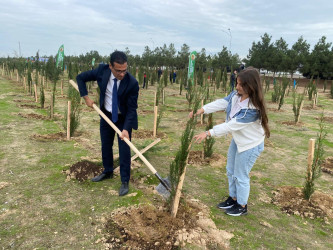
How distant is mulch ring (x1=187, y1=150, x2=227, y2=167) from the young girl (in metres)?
1.52

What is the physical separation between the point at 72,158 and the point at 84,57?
3318 centimetres

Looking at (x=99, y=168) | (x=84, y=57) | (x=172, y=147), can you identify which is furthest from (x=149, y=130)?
(x=84, y=57)

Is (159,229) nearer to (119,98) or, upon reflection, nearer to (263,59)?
(119,98)

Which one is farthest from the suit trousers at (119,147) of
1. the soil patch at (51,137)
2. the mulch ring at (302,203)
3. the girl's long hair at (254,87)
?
the soil patch at (51,137)

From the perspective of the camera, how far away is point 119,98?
2816 mm

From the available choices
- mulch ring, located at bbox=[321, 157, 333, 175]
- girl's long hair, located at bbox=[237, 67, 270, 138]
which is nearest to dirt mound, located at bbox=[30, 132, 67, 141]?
girl's long hair, located at bbox=[237, 67, 270, 138]

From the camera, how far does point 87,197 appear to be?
9.50 feet

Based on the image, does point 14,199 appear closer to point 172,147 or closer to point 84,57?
point 172,147

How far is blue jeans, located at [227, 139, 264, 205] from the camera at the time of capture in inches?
97.7

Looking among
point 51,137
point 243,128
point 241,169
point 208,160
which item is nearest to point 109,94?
point 243,128

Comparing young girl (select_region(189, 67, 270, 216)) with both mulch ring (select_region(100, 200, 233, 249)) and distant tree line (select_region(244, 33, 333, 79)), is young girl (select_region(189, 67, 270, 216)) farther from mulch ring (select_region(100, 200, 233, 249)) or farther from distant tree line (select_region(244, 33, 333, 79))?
distant tree line (select_region(244, 33, 333, 79))

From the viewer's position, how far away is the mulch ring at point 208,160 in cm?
430

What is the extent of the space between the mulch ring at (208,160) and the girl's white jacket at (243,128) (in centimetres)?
188

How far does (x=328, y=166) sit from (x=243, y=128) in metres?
3.05
